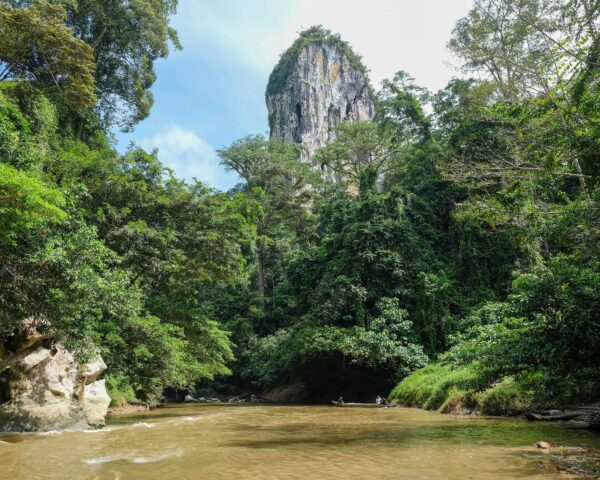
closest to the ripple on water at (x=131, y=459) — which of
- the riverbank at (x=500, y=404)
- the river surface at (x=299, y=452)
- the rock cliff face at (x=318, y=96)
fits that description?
the river surface at (x=299, y=452)

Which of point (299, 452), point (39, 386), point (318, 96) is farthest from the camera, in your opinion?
point (318, 96)

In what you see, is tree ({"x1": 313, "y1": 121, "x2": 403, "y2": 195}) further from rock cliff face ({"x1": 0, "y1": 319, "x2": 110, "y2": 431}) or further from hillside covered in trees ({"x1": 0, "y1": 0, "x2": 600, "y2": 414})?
rock cliff face ({"x1": 0, "y1": 319, "x2": 110, "y2": 431})

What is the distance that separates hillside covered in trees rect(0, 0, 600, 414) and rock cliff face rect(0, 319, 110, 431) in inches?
27.9

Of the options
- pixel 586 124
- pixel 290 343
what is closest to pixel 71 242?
pixel 586 124

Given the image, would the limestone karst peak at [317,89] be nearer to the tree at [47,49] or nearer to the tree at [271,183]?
the tree at [271,183]

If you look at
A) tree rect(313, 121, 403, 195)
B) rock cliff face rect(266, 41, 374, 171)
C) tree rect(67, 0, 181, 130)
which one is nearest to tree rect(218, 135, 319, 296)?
tree rect(313, 121, 403, 195)

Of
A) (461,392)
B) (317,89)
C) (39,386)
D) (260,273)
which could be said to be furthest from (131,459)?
(317,89)

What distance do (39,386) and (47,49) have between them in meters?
11.7

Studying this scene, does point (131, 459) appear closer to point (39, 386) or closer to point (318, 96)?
point (39, 386)

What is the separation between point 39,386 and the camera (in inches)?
410

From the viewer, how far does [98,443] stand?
8.31 meters

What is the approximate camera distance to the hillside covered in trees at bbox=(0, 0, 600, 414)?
8.48m

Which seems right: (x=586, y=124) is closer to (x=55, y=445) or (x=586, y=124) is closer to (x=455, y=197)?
(x=55, y=445)

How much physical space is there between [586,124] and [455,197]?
1958 cm
